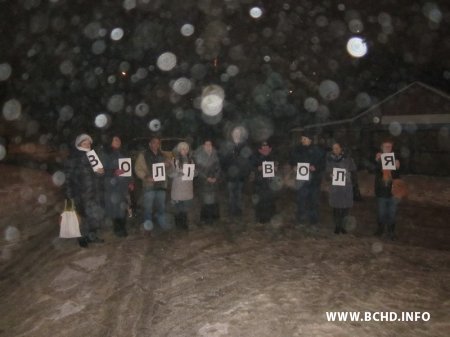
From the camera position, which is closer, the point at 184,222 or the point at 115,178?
the point at 115,178

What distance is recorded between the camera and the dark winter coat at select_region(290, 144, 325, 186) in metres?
9.32

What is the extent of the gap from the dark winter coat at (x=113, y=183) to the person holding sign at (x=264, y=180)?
3119mm

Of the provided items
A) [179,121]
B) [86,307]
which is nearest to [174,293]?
[86,307]

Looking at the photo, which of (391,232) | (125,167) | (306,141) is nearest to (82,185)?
(125,167)

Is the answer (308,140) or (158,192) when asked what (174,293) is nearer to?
(158,192)

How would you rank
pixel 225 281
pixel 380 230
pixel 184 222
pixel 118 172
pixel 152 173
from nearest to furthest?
1. pixel 225 281
2. pixel 118 172
3. pixel 152 173
4. pixel 380 230
5. pixel 184 222

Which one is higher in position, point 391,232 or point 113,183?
point 113,183

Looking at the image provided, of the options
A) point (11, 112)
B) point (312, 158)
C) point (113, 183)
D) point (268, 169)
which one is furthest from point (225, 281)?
point (11, 112)

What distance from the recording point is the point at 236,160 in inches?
389

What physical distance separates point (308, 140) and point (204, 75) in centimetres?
2860

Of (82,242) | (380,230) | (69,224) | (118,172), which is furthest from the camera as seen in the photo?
(380,230)

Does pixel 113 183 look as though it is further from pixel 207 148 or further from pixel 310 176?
pixel 310 176

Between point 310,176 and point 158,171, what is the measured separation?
3.48m

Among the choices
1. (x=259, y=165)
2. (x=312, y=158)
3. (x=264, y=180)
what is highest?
(x=312, y=158)
